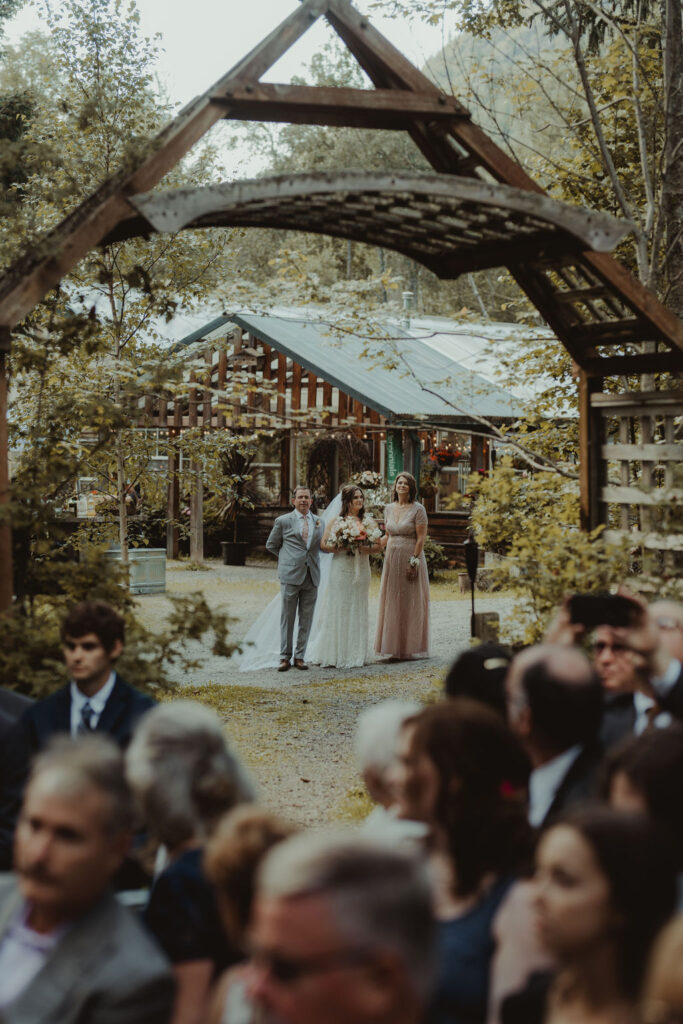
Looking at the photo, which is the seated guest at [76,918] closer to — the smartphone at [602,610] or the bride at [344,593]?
the smartphone at [602,610]

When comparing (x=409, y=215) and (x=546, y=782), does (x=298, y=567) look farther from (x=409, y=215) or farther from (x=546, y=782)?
(x=546, y=782)

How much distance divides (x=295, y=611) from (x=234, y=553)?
12.0 metres

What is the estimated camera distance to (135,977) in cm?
221

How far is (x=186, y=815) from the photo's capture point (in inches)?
104

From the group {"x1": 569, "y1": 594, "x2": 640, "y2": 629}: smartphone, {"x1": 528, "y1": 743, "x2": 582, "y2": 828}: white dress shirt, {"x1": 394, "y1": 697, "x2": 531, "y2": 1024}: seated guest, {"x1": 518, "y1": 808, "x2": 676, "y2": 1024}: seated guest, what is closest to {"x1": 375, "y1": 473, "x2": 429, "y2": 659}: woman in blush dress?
{"x1": 569, "y1": 594, "x2": 640, "y2": 629}: smartphone

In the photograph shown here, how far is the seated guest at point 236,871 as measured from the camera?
2131 millimetres

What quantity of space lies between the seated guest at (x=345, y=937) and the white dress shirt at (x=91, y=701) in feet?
8.50

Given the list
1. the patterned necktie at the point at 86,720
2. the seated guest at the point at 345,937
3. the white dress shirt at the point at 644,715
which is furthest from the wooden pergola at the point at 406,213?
the seated guest at the point at 345,937

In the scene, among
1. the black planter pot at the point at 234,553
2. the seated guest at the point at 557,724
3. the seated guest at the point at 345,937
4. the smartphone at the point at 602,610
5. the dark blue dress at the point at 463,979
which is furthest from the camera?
the black planter pot at the point at 234,553

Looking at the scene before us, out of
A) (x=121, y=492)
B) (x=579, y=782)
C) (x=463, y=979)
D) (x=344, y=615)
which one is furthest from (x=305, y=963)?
(x=121, y=492)

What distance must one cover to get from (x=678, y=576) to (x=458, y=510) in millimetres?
16756

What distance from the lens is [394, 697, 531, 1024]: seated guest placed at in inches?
89.4

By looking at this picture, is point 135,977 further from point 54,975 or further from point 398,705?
point 398,705

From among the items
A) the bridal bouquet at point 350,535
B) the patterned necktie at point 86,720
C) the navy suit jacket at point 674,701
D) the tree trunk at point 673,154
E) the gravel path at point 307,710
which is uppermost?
the tree trunk at point 673,154
